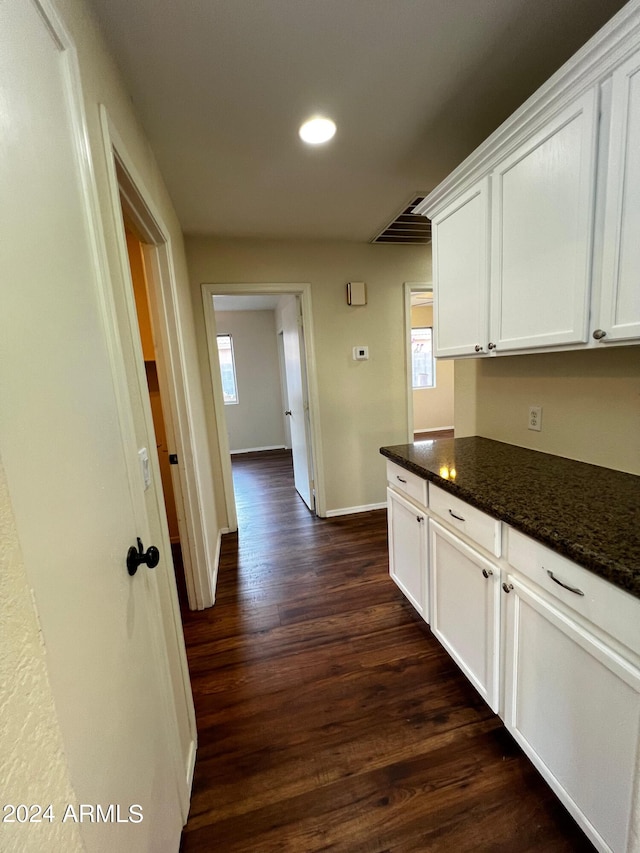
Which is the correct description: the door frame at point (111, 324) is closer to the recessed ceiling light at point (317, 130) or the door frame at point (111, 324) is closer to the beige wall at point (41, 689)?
the beige wall at point (41, 689)

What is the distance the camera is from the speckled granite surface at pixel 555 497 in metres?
0.83

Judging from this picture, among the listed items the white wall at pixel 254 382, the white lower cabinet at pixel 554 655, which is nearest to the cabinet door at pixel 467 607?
the white lower cabinet at pixel 554 655

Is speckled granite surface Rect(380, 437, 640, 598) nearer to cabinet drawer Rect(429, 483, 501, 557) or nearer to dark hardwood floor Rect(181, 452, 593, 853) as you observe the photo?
cabinet drawer Rect(429, 483, 501, 557)

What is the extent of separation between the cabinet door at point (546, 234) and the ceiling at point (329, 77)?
1.19 feet

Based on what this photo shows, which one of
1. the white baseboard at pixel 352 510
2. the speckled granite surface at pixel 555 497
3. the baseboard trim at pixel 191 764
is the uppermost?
the speckled granite surface at pixel 555 497

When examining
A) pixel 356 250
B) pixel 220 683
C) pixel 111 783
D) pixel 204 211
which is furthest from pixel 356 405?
pixel 111 783

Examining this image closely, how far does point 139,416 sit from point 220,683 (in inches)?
51.5

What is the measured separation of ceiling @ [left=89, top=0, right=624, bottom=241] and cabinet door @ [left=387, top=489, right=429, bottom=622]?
1.78 metres

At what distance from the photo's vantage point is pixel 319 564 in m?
2.45

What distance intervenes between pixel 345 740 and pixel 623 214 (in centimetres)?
198

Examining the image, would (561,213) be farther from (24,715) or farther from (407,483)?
(24,715)

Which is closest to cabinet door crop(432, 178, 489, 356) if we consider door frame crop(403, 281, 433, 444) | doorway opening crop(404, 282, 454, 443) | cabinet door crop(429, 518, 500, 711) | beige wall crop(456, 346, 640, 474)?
beige wall crop(456, 346, 640, 474)

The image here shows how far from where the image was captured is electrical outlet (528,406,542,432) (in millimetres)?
1639

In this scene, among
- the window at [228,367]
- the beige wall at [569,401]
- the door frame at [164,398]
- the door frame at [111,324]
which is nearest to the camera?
the door frame at [111,324]
